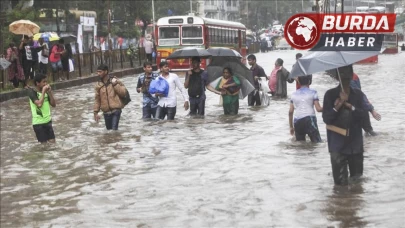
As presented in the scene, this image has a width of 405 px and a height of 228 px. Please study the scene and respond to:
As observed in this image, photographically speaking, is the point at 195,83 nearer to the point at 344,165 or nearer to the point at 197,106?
the point at 197,106

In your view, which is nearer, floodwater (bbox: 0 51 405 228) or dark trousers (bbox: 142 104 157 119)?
floodwater (bbox: 0 51 405 228)

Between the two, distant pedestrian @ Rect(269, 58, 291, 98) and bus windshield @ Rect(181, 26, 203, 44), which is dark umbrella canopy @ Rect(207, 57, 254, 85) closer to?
distant pedestrian @ Rect(269, 58, 291, 98)

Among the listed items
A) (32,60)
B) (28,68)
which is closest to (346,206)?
(28,68)

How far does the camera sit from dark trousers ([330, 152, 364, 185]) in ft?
31.3

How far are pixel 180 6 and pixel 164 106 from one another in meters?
55.9

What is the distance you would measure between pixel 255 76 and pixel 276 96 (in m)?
2.56

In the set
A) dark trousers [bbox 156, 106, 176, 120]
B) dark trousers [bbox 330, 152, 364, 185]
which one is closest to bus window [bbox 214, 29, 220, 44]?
dark trousers [bbox 156, 106, 176, 120]

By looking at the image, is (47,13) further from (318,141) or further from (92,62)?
(318,141)

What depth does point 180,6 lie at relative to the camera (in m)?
72.1

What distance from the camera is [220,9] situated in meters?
122

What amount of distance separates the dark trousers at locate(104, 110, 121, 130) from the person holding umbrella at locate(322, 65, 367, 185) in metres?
6.65

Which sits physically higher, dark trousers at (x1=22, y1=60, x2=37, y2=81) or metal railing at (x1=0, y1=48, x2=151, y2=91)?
dark trousers at (x1=22, y1=60, x2=37, y2=81)

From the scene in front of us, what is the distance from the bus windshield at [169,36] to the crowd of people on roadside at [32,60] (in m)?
6.95

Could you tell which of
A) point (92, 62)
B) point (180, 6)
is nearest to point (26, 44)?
point (92, 62)
